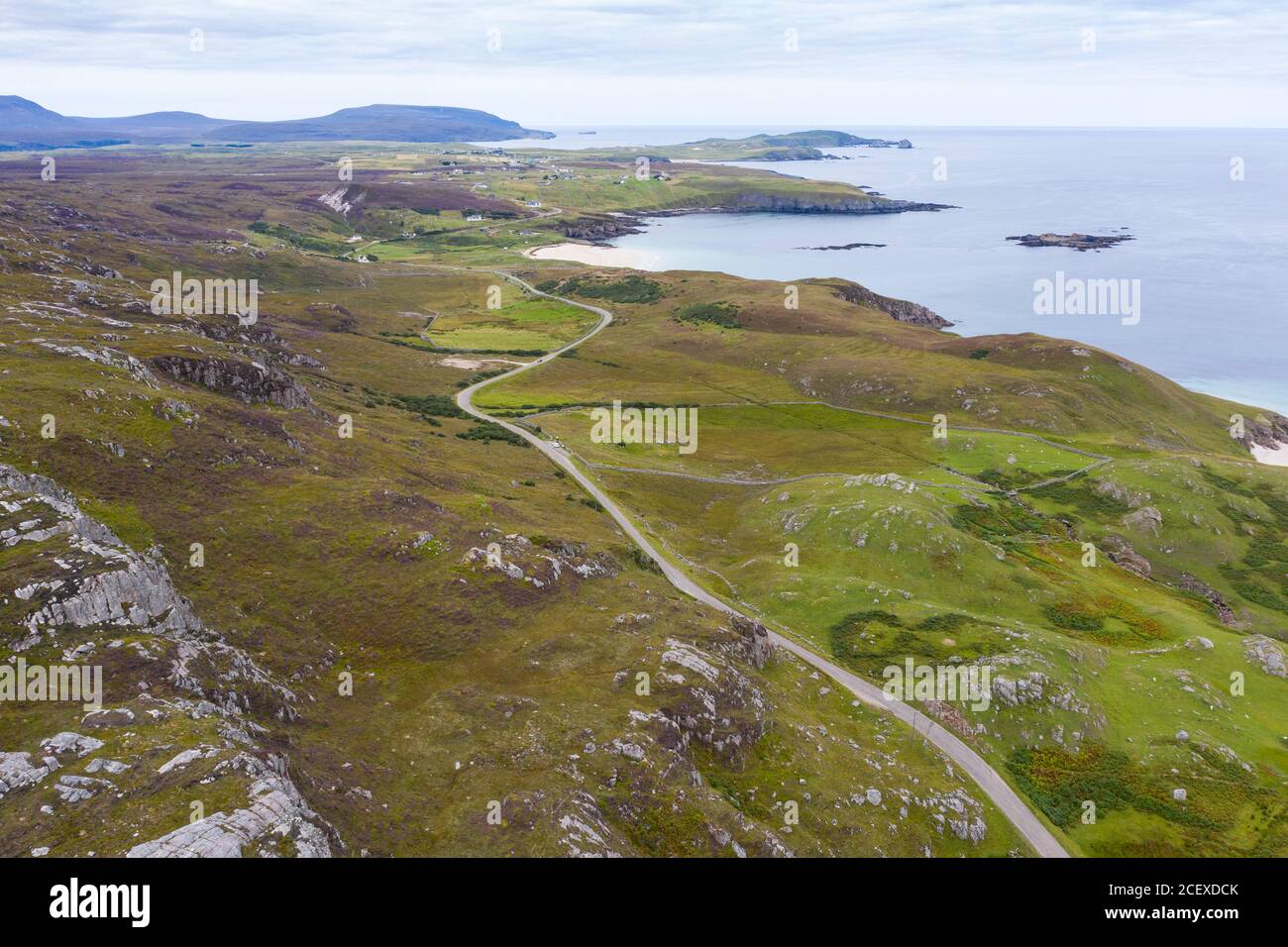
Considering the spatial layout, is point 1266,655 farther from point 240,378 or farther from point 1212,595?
point 240,378

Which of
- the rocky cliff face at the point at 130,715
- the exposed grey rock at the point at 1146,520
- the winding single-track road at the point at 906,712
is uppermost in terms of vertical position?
the rocky cliff face at the point at 130,715

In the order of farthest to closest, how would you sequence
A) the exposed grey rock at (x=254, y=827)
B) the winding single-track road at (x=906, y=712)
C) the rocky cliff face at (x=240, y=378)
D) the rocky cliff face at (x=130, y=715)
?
the rocky cliff face at (x=240, y=378), the winding single-track road at (x=906, y=712), the rocky cliff face at (x=130, y=715), the exposed grey rock at (x=254, y=827)

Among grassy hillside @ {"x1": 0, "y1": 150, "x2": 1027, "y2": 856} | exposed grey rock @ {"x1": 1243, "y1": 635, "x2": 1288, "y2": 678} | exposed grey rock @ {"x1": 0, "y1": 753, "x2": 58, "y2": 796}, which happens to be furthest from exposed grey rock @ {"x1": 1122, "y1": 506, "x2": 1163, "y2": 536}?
exposed grey rock @ {"x1": 0, "y1": 753, "x2": 58, "y2": 796}

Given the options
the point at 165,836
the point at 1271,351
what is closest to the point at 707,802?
the point at 165,836

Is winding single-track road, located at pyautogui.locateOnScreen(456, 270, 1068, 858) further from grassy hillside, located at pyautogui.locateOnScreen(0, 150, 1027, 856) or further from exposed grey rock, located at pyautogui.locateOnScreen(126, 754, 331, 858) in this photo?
exposed grey rock, located at pyautogui.locateOnScreen(126, 754, 331, 858)

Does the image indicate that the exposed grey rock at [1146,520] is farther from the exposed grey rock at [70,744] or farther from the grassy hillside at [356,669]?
the exposed grey rock at [70,744]

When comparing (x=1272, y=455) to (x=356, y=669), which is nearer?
(x=356, y=669)

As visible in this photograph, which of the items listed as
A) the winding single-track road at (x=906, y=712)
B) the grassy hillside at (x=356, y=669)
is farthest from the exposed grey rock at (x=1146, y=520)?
the grassy hillside at (x=356, y=669)

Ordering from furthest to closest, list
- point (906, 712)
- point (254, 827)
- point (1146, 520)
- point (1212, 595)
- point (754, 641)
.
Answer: point (1146, 520) → point (1212, 595) → point (754, 641) → point (906, 712) → point (254, 827)

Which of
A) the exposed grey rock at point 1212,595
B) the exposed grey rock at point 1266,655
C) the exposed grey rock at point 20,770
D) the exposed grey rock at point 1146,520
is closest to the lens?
the exposed grey rock at point 20,770

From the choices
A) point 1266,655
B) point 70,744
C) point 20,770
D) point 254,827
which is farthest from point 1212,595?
point 20,770

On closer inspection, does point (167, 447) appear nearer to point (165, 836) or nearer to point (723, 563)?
point (165, 836)
